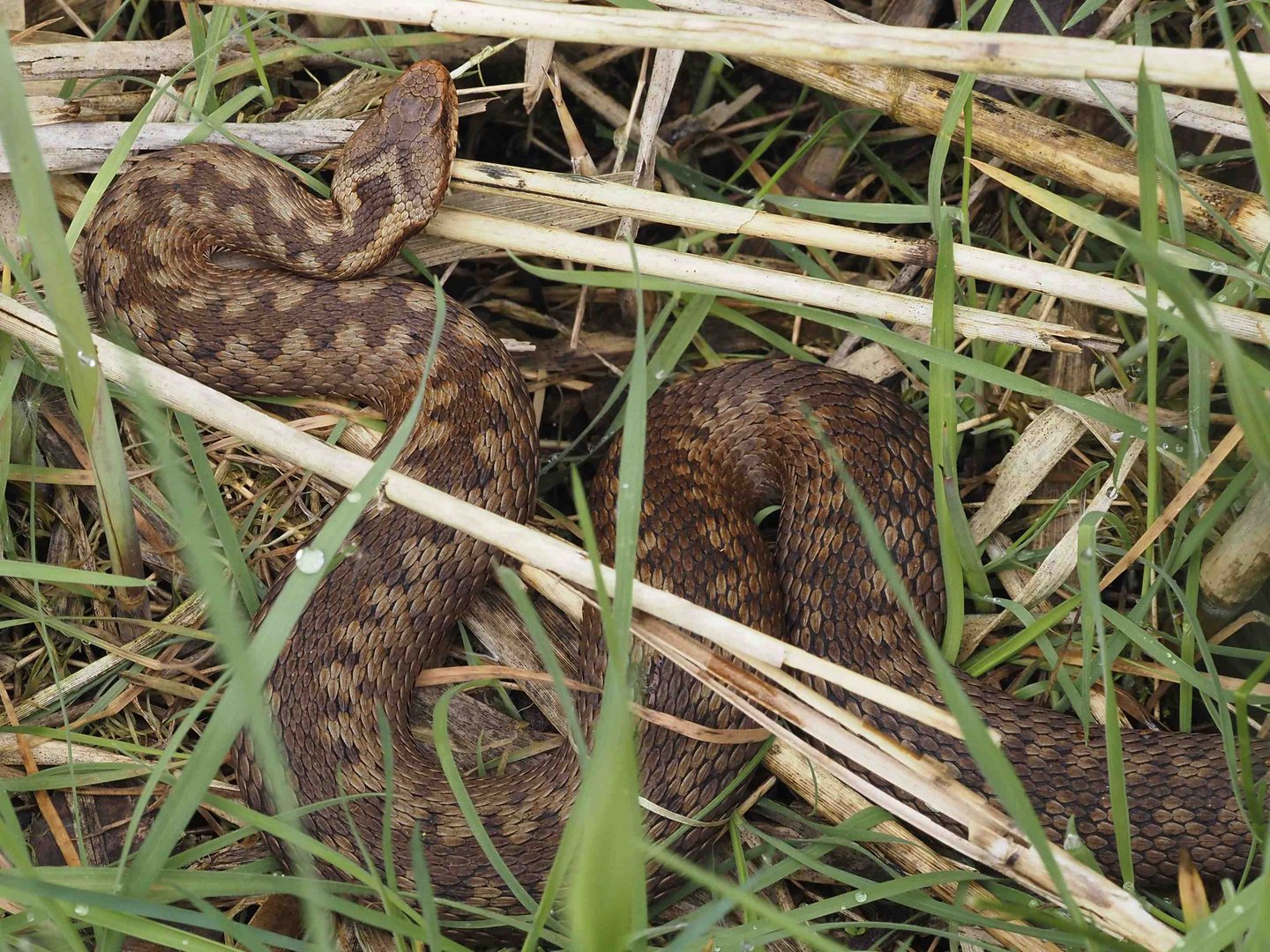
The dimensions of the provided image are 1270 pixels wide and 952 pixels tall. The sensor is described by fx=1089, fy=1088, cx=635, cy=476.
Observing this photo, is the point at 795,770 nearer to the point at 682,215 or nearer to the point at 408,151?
the point at 682,215

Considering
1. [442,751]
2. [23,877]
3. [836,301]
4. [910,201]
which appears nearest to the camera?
[23,877]

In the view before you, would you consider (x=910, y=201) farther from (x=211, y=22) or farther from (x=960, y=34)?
(x=211, y=22)

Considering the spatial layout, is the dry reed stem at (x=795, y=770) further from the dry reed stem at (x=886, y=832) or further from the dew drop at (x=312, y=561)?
the dew drop at (x=312, y=561)

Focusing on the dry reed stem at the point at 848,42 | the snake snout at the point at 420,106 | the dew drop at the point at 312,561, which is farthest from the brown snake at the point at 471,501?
the dew drop at the point at 312,561

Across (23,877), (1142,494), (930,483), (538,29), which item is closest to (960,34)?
(538,29)

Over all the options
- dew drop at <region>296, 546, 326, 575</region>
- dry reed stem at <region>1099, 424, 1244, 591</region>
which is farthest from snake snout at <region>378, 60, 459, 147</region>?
dry reed stem at <region>1099, 424, 1244, 591</region>

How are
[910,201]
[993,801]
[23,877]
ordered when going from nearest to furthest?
[23,877], [993,801], [910,201]
